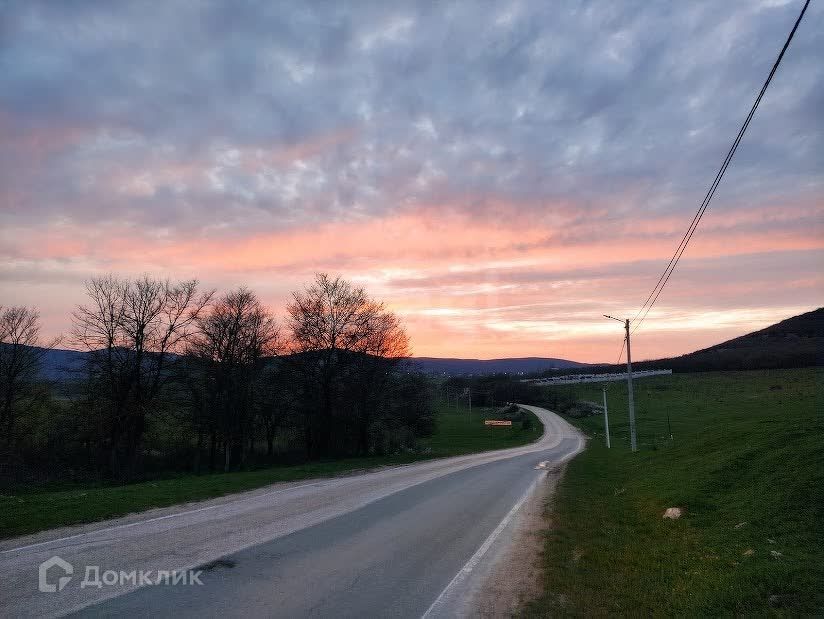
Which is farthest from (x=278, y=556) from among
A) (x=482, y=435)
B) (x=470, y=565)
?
(x=482, y=435)

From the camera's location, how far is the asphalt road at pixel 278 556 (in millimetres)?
7098

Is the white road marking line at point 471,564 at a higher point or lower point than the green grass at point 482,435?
higher

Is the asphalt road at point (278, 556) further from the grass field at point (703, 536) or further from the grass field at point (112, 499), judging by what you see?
the grass field at point (703, 536)

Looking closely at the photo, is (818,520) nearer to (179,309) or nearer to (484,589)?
(484,589)

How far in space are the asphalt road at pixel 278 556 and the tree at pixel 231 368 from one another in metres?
21.0

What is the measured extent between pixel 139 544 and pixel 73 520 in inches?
126

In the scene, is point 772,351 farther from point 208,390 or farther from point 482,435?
point 208,390

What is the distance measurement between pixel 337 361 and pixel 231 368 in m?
7.74

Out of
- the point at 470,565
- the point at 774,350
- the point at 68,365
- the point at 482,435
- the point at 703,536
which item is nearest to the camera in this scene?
the point at 470,565

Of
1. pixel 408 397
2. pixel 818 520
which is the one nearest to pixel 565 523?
pixel 818 520

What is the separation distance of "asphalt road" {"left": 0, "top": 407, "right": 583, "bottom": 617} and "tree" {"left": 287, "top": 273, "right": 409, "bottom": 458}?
67.6ft

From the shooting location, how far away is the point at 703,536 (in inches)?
414

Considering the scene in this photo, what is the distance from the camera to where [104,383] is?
1284 inches

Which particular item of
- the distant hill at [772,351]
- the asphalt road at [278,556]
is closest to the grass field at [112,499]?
the asphalt road at [278,556]
